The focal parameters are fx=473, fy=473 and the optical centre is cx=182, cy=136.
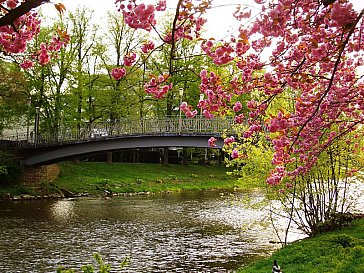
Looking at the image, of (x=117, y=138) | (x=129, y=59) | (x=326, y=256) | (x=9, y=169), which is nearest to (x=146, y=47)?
(x=129, y=59)

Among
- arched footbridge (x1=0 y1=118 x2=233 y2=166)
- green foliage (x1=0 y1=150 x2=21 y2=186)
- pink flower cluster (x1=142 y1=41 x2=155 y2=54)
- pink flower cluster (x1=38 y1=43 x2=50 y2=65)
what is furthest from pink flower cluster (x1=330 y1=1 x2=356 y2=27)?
green foliage (x1=0 y1=150 x2=21 y2=186)

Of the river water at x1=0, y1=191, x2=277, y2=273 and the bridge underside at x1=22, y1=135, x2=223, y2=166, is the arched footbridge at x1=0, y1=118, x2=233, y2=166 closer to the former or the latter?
the bridge underside at x1=22, y1=135, x2=223, y2=166

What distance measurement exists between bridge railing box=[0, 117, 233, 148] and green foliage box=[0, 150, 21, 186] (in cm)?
260

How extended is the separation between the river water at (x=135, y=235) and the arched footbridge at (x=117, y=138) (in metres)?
3.74

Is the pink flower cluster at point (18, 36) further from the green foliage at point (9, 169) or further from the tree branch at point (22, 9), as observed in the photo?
the green foliage at point (9, 169)

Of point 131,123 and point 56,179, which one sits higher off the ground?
point 131,123

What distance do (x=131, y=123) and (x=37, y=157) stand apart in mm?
6796

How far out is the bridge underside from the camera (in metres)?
25.9

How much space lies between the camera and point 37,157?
3138 centimetres

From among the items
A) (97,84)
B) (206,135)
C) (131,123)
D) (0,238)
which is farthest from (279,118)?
(97,84)

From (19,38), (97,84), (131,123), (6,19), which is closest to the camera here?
(6,19)

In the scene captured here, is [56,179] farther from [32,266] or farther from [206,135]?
[32,266]

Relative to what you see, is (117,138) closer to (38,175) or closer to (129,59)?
(38,175)

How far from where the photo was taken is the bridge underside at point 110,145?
1020 inches
